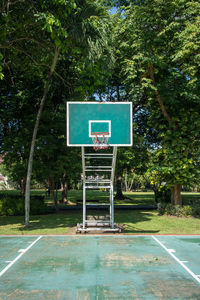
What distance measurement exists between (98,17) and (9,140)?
836 cm

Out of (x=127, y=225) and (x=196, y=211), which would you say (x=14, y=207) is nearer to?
(x=127, y=225)

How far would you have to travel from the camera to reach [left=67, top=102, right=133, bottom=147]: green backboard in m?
11.6

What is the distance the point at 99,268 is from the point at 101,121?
6.41m

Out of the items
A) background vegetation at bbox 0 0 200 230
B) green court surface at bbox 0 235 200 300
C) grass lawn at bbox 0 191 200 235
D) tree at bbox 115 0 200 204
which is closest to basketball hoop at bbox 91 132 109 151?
background vegetation at bbox 0 0 200 230

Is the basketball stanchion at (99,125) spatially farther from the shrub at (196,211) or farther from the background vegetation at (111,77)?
the shrub at (196,211)

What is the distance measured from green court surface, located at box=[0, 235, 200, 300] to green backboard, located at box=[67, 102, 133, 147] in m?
4.07

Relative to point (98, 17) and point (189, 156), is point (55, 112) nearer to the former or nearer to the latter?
point (98, 17)

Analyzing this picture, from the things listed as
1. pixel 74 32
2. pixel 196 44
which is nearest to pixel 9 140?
pixel 74 32

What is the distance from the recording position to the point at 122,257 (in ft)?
26.0

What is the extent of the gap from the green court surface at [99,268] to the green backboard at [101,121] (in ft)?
13.3

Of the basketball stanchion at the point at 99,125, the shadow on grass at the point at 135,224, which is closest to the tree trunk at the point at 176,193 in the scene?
the shadow on grass at the point at 135,224

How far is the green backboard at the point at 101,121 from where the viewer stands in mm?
11578

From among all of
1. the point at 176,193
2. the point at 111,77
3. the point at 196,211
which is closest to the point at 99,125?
the point at 111,77

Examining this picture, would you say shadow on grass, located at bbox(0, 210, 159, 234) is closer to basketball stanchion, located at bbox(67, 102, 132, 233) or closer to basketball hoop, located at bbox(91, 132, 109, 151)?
basketball stanchion, located at bbox(67, 102, 132, 233)
